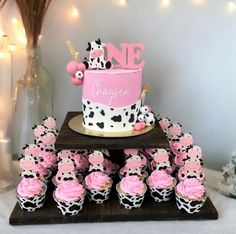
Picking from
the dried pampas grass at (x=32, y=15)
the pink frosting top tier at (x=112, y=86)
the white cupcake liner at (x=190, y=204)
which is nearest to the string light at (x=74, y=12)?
the dried pampas grass at (x=32, y=15)

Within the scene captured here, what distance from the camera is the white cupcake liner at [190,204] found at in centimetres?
87

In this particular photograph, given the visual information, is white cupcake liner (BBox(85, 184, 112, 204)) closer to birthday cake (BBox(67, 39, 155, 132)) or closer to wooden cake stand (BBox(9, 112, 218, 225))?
wooden cake stand (BBox(9, 112, 218, 225))

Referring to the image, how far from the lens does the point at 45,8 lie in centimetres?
112

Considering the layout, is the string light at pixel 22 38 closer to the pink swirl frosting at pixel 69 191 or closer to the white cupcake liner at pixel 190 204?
the pink swirl frosting at pixel 69 191

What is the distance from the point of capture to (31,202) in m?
0.87

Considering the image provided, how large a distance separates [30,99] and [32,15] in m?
0.25

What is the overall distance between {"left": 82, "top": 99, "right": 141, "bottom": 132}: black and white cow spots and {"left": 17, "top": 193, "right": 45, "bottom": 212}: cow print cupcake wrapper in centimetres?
22

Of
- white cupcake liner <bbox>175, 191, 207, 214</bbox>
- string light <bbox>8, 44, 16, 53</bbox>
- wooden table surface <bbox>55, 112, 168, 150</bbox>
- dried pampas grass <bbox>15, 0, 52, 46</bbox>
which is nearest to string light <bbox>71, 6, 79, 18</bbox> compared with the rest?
dried pampas grass <bbox>15, 0, 52, 46</bbox>

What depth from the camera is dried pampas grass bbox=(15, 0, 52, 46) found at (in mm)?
1073

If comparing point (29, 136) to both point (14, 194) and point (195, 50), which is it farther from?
point (195, 50)

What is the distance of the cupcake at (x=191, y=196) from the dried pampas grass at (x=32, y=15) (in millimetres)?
606

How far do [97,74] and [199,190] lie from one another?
1.21 feet

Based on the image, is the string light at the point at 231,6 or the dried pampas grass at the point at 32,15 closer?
the dried pampas grass at the point at 32,15

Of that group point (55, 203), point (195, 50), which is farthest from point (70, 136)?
point (195, 50)
